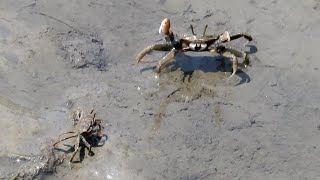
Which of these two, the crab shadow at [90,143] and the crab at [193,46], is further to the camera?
the crab at [193,46]

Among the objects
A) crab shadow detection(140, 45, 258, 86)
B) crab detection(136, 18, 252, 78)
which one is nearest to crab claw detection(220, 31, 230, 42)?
crab detection(136, 18, 252, 78)

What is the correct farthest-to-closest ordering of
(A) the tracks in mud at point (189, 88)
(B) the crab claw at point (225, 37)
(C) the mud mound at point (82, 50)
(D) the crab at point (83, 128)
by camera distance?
(C) the mud mound at point (82, 50), (B) the crab claw at point (225, 37), (A) the tracks in mud at point (189, 88), (D) the crab at point (83, 128)

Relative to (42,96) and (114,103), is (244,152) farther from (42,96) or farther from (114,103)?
(42,96)

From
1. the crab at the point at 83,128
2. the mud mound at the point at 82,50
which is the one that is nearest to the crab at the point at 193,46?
the mud mound at the point at 82,50

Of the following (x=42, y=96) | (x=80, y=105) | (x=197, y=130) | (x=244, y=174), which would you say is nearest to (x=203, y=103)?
(x=197, y=130)

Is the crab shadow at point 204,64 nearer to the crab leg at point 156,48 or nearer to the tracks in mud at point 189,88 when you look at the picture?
the tracks in mud at point 189,88

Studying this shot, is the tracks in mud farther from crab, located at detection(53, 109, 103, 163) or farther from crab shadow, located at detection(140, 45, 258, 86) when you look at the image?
crab, located at detection(53, 109, 103, 163)

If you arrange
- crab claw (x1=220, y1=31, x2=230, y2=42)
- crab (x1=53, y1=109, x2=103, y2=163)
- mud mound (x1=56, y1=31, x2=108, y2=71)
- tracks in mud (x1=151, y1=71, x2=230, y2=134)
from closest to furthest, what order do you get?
crab (x1=53, y1=109, x2=103, y2=163), tracks in mud (x1=151, y1=71, x2=230, y2=134), crab claw (x1=220, y1=31, x2=230, y2=42), mud mound (x1=56, y1=31, x2=108, y2=71)
